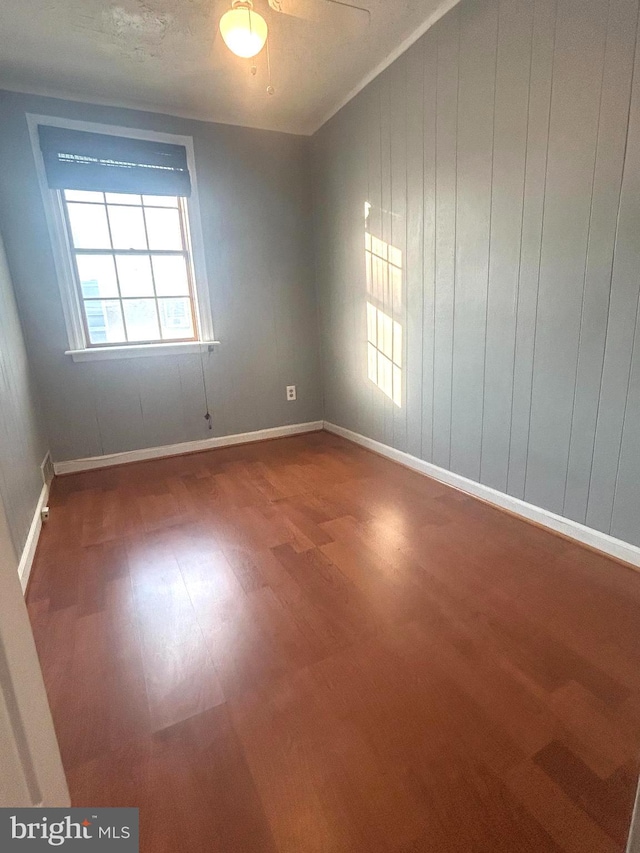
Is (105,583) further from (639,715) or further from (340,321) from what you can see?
(340,321)

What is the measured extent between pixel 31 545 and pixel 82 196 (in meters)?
2.38

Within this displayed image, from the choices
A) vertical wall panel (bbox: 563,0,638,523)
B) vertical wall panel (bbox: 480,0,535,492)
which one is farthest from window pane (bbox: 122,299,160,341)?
vertical wall panel (bbox: 563,0,638,523)

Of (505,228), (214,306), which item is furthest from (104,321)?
(505,228)

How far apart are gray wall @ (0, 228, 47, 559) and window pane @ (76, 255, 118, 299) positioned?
0.46 metres

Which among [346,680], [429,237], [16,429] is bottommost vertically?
[346,680]

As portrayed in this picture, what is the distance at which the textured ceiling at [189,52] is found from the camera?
2033 millimetres

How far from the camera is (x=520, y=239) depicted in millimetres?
1895

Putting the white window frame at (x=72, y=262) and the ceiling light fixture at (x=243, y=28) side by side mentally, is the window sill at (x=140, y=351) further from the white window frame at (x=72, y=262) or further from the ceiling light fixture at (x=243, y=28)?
the ceiling light fixture at (x=243, y=28)

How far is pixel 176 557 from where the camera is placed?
74.4 inches

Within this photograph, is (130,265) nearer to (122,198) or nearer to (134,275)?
(134,275)

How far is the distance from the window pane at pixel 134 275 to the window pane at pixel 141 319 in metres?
0.07

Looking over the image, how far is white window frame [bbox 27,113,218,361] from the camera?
2.69 metres

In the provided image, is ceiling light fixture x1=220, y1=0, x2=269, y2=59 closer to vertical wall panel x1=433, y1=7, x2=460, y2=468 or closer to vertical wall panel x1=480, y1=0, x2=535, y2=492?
vertical wall panel x1=433, y1=7, x2=460, y2=468

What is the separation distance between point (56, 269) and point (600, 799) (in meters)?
3.62
